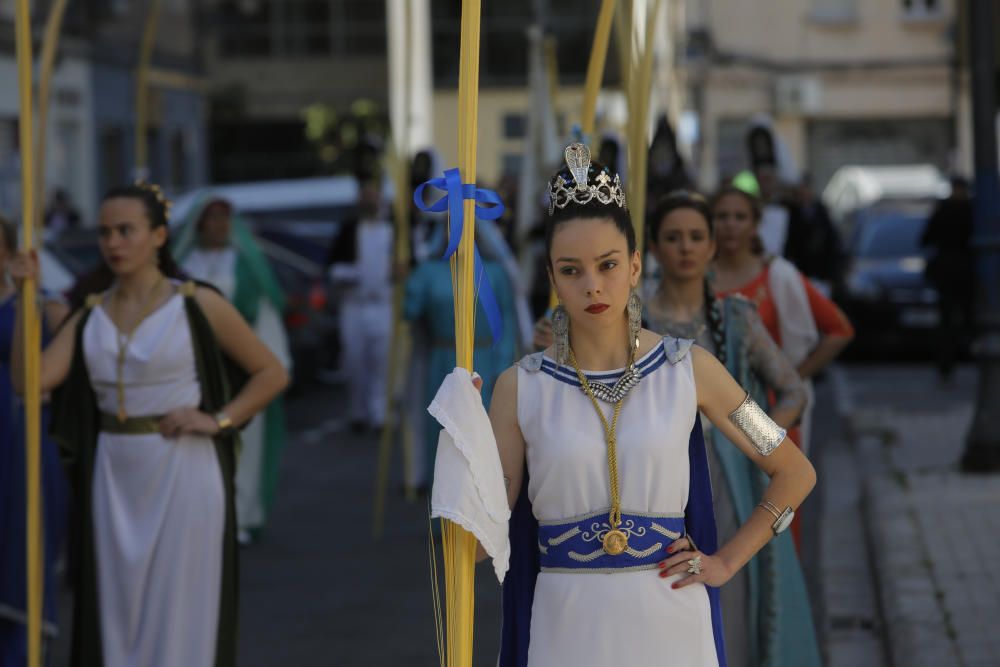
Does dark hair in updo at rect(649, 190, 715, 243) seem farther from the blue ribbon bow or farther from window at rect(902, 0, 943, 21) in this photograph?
window at rect(902, 0, 943, 21)

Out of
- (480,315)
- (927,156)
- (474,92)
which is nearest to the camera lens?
(474,92)

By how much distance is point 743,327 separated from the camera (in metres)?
6.06

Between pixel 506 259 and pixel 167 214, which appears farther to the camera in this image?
pixel 506 259

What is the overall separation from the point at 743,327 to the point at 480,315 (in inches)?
177

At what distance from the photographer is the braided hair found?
6035 millimetres

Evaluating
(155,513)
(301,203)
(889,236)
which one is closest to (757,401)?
(155,513)

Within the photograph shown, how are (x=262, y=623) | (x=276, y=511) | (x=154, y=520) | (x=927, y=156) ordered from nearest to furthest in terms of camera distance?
1. (x=154, y=520)
2. (x=262, y=623)
3. (x=276, y=511)
4. (x=927, y=156)

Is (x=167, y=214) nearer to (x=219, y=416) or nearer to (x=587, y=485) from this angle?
(x=219, y=416)

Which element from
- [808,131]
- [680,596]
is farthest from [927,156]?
[680,596]

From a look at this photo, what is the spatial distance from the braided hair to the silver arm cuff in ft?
6.26

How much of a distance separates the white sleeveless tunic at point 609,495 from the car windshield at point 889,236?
17.1 meters

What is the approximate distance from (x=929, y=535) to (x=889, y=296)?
11470 mm

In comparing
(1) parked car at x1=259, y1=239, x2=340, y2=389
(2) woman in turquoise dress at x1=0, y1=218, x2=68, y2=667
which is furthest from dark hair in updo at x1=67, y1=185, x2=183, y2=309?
(1) parked car at x1=259, y1=239, x2=340, y2=389

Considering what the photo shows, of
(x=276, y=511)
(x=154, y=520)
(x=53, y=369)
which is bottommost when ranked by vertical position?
(x=276, y=511)
